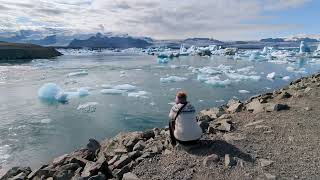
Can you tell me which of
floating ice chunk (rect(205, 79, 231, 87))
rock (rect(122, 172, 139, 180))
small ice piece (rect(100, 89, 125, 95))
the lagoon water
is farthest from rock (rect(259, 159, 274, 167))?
floating ice chunk (rect(205, 79, 231, 87))

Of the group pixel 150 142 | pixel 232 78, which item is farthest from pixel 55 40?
pixel 150 142

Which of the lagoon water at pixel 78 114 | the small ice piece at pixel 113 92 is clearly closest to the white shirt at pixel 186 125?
the lagoon water at pixel 78 114

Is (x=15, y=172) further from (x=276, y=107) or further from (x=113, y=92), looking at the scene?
(x=113, y=92)

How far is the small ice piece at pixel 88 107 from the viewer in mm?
13793

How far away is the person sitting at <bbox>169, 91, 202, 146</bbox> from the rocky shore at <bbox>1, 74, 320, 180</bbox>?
0.16 metres

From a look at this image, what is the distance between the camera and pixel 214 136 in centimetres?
615

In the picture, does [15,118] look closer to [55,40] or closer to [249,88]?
[249,88]

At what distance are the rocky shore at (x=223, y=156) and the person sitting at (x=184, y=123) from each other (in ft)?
0.54

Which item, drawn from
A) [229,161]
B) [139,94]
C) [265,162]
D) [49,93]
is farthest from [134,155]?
[49,93]

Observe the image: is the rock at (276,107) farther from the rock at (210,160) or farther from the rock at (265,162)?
the rock at (210,160)

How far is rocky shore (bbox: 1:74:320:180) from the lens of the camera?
4953 millimetres

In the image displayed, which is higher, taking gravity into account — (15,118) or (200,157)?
(200,157)

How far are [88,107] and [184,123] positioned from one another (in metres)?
9.30

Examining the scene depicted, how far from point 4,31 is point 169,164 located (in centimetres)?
16842
